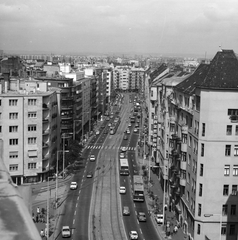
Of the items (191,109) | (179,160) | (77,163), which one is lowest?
(77,163)

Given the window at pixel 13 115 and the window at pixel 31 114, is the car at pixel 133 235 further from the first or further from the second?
the window at pixel 31 114

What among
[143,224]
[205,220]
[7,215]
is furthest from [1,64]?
[7,215]

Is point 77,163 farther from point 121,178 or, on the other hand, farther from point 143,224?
point 143,224

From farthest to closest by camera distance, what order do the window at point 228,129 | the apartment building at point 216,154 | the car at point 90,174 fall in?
the car at point 90,174 → the window at point 228,129 → the apartment building at point 216,154

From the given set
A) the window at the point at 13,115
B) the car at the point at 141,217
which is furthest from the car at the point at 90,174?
the car at the point at 141,217

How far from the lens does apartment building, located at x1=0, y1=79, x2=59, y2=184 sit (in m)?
26.9

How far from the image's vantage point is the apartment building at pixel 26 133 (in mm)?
→ 26859

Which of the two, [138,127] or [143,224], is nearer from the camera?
[143,224]

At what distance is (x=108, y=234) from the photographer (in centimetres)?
1888

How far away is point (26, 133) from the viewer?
27609 mm

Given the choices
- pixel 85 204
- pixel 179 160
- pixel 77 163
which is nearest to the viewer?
pixel 179 160

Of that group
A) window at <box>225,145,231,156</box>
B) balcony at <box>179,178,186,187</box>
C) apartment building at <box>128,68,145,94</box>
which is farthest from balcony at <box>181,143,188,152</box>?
apartment building at <box>128,68,145,94</box>

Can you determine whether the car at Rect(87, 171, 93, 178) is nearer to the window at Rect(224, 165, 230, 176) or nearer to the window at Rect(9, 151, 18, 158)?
the window at Rect(9, 151, 18, 158)

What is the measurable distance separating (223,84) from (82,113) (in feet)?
94.0
